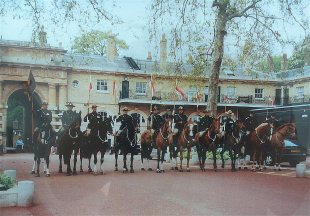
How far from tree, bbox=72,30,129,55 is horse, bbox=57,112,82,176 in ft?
3.65

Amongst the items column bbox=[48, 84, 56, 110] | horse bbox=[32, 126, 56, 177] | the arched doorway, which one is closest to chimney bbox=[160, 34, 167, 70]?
column bbox=[48, 84, 56, 110]

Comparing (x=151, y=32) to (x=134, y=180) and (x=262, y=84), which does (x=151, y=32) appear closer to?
(x=262, y=84)

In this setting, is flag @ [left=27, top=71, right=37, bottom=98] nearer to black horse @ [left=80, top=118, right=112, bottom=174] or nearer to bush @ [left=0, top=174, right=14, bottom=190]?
bush @ [left=0, top=174, right=14, bottom=190]

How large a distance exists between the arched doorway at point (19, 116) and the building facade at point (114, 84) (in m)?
0.01

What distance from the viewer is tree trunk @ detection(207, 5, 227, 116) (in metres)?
7.85

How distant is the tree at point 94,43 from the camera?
6.14m

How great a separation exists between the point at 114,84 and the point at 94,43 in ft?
2.12

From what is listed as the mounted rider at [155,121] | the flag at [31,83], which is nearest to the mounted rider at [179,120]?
the mounted rider at [155,121]

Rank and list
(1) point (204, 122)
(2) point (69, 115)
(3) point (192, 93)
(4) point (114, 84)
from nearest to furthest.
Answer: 1. (2) point (69, 115)
2. (4) point (114, 84)
3. (3) point (192, 93)
4. (1) point (204, 122)

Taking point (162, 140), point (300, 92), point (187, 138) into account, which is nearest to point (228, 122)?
point (187, 138)

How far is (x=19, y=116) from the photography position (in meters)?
6.14

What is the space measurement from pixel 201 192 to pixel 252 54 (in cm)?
287

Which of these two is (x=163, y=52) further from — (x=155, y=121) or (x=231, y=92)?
(x=155, y=121)

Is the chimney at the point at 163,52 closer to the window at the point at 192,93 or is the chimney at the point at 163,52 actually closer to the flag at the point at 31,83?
the window at the point at 192,93
